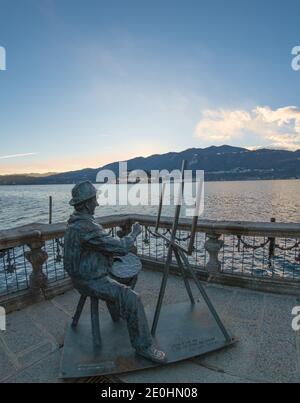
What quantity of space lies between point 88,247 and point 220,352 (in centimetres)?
226

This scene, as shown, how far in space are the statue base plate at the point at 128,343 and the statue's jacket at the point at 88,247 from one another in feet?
3.17

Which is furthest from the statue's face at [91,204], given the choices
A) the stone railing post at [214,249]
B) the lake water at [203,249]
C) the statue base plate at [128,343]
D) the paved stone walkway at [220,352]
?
the stone railing post at [214,249]

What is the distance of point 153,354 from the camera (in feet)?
10.8

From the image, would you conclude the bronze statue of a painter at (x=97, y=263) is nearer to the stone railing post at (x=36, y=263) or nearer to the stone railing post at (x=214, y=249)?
the stone railing post at (x=36, y=263)

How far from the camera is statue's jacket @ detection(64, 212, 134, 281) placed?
3188 mm

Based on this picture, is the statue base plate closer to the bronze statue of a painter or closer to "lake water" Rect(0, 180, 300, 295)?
the bronze statue of a painter

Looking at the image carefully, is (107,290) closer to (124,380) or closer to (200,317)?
(124,380)

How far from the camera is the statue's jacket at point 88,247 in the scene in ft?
10.5

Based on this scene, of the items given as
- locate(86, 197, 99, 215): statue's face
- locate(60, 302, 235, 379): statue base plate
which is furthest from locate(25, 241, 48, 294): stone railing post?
locate(86, 197, 99, 215): statue's face

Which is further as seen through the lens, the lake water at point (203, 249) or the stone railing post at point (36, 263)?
the lake water at point (203, 249)

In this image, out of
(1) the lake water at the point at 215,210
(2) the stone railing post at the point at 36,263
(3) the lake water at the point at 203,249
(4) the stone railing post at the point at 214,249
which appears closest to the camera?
(2) the stone railing post at the point at 36,263

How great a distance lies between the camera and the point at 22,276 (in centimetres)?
1574
